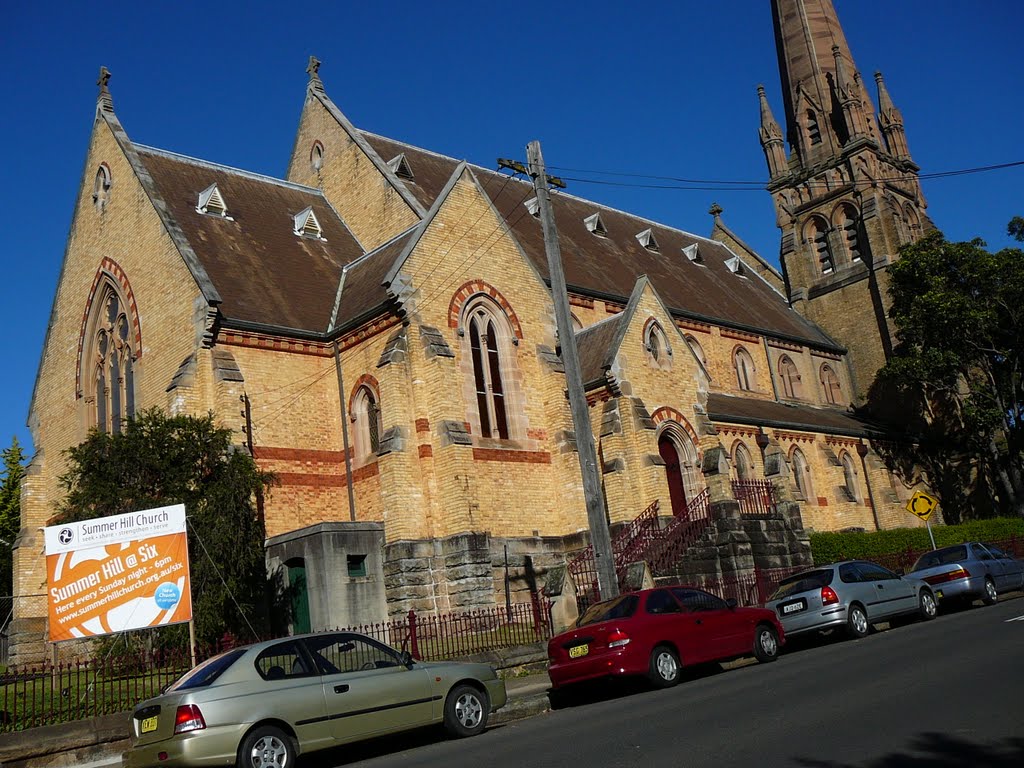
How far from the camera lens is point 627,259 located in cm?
3753

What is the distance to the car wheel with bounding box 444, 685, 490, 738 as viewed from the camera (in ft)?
35.8

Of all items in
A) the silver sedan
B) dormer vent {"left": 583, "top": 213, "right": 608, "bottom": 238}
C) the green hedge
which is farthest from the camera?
dormer vent {"left": 583, "top": 213, "right": 608, "bottom": 238}

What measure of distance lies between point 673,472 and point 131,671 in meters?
15.8

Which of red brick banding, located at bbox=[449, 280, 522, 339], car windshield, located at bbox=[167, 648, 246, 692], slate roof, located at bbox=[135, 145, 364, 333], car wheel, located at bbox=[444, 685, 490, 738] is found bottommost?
car wheel, located at bbox=[444, 685, 490, 738]

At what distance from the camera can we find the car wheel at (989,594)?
20.3 meters

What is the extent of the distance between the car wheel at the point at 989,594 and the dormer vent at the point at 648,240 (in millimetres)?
22722

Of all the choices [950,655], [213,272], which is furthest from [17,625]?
[950,655]

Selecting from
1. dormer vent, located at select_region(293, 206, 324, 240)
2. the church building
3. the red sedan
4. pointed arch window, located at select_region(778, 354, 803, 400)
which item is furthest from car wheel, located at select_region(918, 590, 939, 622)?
pointed arch window, located at select_region(778, 354, 803, 400)

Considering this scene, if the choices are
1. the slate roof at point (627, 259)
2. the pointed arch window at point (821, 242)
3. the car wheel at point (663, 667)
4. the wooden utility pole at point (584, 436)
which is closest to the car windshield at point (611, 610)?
the car wheel at point (663, 667)

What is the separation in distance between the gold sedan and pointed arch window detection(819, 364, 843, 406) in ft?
113

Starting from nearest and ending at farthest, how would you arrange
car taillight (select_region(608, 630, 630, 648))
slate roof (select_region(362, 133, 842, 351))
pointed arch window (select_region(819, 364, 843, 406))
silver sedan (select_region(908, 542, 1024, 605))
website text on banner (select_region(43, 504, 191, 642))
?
car taillight (select_region(608, 630, 630, 648)), website text on banner (select_region(43, 504, 191, 642)), silver sedan (select_region(908, 542, 1024, 605)), slate roof (select_region(362, 133, 842, 351)), pointed arch window (select_region(819, 364, 843, 406))

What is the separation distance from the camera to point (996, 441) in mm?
39469

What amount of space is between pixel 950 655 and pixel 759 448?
22.0m

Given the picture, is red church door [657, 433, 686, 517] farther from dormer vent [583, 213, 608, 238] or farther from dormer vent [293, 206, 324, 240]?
dormer vent [583, 213, 608, 238]
